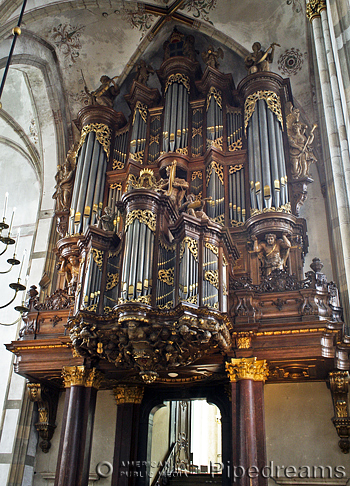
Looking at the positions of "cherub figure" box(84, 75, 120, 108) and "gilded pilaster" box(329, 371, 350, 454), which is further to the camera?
"cherub figure" box(84, 75, 120, 108)

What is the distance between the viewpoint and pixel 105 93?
12977 mm

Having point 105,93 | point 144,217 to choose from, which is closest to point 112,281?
point 144,217

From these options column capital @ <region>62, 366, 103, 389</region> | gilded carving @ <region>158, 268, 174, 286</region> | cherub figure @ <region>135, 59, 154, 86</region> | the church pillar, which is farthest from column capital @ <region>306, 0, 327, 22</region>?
column capital @ <region>62, 366, 103, 389</region>

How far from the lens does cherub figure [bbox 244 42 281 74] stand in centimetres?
1177

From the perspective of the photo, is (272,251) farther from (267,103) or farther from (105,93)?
(105,93)

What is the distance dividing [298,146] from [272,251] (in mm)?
2703

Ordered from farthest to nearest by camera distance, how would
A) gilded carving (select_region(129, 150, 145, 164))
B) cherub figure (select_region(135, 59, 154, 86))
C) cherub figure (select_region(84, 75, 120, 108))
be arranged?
1. cherub figure (select_region(135, 59, 154, 86))
2. cherub figure (select_region(84, 75, 120, 108))
3. gilded carving (select_region(129, 150, 145, 164))

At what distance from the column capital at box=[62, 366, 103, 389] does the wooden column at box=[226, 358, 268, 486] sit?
244 centimetres

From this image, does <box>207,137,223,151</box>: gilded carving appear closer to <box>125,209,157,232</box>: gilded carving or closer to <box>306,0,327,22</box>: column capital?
<box>125,209,157,232</box>: gilded carving

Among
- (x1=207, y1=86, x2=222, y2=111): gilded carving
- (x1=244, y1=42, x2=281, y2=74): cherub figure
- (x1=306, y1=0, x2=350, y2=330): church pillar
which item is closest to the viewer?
(x1=306, y1=0, x2=350, y2=330): church pillar

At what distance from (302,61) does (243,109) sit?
7.24ft

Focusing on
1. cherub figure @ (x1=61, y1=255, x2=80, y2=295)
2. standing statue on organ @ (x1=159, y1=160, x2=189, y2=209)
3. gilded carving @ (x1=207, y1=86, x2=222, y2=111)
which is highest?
gilded carving @ (x1=207, y1=86, x2=222, y2=111)

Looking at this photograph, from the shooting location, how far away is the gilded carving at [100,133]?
12.1m

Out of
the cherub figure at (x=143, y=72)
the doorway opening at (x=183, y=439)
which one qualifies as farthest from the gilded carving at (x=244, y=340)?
the cherub figure at (x=143, y=72)
